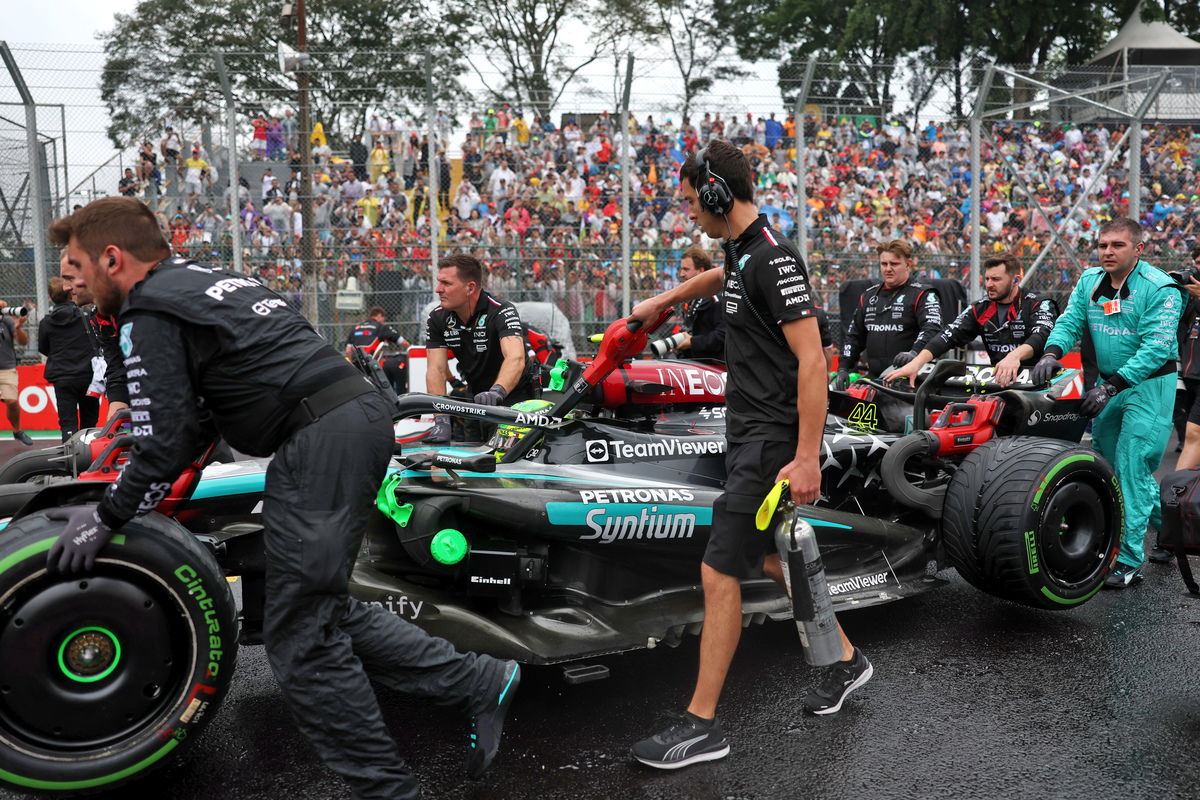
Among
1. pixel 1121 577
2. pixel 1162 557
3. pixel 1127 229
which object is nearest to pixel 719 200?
pixel 1127 229

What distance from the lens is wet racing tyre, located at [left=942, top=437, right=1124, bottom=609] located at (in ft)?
14.7

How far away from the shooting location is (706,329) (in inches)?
294

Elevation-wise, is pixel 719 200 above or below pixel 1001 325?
above

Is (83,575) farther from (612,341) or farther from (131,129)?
(131,129)

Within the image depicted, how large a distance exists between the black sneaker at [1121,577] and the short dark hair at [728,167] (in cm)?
329

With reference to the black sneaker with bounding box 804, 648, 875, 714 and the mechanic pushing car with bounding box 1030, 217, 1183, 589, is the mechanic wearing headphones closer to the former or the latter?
the mechanic pushing car with bounding box 1030, 217, 1183, 589

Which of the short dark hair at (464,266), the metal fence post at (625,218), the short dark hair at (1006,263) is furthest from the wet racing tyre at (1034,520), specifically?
the metal fence post at (625,218)

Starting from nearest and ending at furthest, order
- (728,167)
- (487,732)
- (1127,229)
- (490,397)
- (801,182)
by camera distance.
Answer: (487,732) < (728,167) < (490,397) < (1127,229) < (801,182)

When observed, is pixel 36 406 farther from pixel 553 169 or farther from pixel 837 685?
pixel 837 685

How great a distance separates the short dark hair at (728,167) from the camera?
11.4 feet

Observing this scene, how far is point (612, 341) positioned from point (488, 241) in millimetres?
8554

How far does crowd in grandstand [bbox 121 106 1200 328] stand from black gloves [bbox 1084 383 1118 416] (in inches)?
299

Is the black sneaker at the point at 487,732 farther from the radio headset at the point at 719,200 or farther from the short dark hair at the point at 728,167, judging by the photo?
the short dark hair at the point at 728,167

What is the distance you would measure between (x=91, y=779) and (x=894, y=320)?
633 cm
